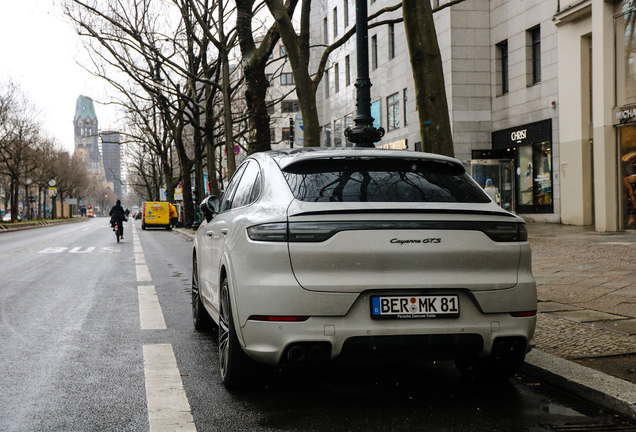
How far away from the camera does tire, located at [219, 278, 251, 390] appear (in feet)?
14.1

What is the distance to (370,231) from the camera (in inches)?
153

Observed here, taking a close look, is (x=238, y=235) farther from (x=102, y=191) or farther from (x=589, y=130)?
(x=102, y=191)

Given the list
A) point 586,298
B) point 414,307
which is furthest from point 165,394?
point 586,298

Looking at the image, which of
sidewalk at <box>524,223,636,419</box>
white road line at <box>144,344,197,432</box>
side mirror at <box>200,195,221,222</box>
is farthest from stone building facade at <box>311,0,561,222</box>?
white road line at <box>144,344,197,432</box>

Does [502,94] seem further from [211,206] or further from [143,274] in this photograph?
[211,206]

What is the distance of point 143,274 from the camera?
501 inches

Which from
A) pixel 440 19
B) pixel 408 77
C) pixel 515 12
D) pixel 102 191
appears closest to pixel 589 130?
pixel 515 12

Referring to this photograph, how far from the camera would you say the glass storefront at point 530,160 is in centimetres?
2517

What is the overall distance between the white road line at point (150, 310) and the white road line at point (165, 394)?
49.3 inches

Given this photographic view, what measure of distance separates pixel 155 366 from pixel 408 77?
98.5 feet

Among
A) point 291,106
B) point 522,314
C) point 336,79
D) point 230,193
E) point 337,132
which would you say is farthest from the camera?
point 291,106

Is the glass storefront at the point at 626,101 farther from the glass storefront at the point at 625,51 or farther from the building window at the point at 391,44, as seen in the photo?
the building window at the point at 391,44

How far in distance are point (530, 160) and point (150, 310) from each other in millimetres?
21277

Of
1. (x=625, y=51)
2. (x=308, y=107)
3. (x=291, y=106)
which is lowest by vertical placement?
(x=308, y=107)
